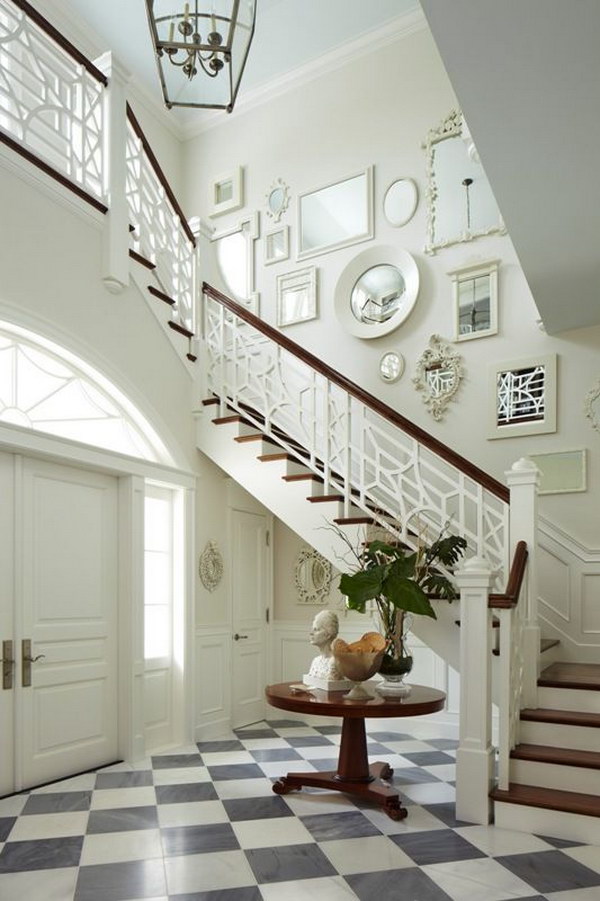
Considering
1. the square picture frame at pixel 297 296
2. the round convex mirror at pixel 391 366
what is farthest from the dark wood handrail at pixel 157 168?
the round convex mirror at pixel 391 366

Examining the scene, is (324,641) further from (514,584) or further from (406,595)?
(514,584)

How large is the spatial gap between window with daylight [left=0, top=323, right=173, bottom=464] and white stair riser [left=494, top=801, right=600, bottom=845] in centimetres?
348

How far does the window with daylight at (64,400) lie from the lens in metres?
4.80

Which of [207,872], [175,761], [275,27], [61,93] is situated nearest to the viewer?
[207,872]

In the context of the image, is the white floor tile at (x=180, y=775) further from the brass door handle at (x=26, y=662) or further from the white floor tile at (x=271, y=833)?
the brass door handle at (x=26, y=662)

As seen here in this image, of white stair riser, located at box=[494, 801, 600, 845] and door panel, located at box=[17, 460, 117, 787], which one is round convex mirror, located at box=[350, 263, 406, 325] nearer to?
door panel, located at box=[17, 460, 117, 787]

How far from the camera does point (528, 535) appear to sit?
15.4 ft

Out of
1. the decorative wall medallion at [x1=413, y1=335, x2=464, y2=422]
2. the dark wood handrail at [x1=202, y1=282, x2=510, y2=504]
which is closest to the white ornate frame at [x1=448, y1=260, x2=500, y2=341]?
the decorative wall medallion at [x1=413, y1=335, x2=464, y2=422]

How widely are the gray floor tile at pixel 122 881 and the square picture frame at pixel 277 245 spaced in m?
5.97

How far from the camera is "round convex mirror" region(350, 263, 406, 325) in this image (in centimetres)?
707

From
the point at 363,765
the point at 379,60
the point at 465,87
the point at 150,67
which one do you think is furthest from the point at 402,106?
the point at 363,765

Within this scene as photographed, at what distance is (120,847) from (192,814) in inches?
22.9

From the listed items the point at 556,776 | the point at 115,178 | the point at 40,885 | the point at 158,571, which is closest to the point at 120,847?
the point at 40,885

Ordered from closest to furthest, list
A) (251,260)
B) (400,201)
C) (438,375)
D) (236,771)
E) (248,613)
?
1. (236,771)
2. (438,375)
3. (248,613)
4. (400,201)
5. (251,260)
